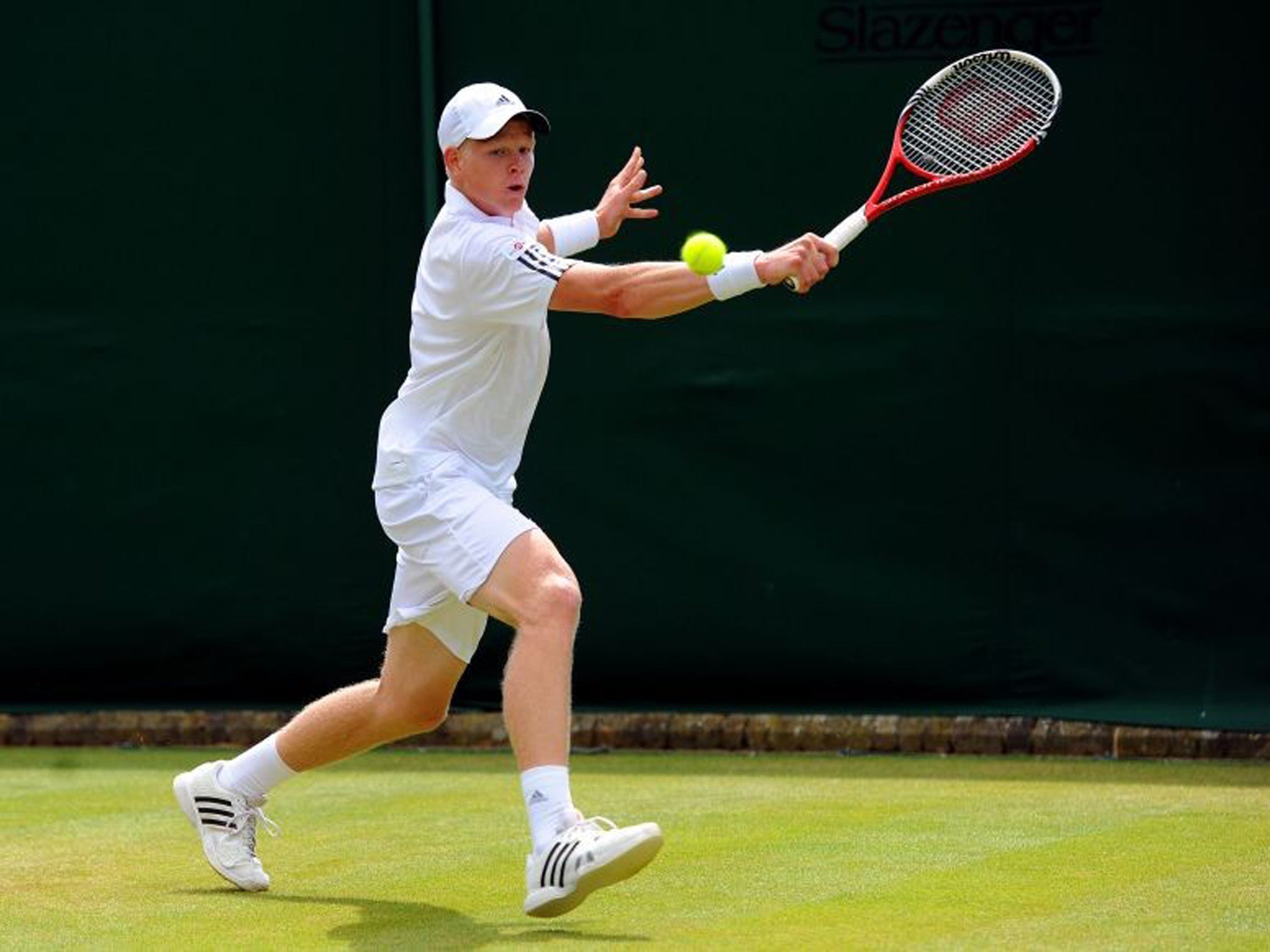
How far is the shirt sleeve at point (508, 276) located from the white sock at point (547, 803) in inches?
36.4

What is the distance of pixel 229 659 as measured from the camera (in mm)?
8219

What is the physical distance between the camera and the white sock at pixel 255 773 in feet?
18.0

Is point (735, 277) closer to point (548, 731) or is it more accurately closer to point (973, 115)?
point (548, 731)

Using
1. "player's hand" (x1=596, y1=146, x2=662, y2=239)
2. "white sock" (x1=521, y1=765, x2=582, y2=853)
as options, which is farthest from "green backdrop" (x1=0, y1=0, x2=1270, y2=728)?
"white sock" (x1=521, y1=765, x2=582, y2=853)

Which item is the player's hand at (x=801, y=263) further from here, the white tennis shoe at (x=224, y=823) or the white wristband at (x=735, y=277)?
the white tennis shoe at (x=224, y=823)

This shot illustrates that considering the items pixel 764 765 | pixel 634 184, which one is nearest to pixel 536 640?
pixel 634 184

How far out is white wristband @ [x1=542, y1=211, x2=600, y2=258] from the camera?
5.79 meters

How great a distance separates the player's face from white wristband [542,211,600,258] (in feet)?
1.84

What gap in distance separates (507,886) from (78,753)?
10.3ft

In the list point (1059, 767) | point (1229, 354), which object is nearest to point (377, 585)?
point (1059, 767)

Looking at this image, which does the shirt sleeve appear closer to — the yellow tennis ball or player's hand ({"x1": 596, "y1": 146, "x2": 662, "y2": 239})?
the yellow tennis ball

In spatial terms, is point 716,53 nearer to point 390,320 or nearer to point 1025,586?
point 390,320

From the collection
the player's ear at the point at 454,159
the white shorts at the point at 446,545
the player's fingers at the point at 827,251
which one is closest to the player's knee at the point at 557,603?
the white shorts at the point at 446,545

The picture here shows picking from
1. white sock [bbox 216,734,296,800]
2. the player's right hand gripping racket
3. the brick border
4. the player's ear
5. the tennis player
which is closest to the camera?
the tennis player
